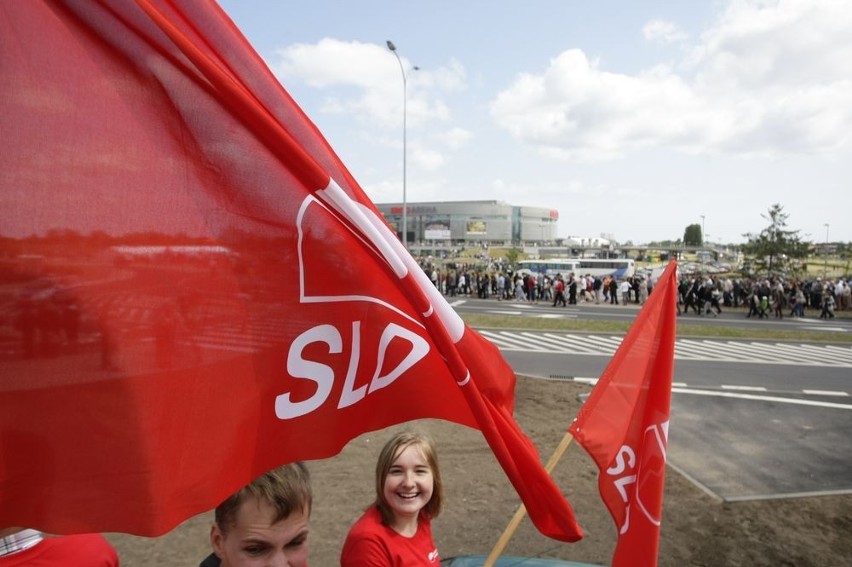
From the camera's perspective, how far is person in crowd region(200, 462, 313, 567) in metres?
1.84

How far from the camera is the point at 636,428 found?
10.1ft

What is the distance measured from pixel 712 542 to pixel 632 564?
3.01 meters

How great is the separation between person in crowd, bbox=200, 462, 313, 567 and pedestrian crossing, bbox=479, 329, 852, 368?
1393 centimetres

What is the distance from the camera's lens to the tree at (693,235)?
127 m

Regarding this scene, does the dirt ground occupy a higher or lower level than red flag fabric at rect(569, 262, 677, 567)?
lower

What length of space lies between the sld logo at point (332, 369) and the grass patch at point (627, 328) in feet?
59.8

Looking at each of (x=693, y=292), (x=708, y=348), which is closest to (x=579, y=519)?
(x=708, y=348)

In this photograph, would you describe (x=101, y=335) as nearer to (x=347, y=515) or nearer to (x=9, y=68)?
(x=9, y=68)

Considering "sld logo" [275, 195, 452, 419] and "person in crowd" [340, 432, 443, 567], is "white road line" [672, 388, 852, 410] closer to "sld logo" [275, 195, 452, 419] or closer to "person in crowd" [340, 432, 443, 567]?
"person in crowd" [340, 432, 443, 567]

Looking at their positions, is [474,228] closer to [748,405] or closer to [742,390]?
[742,390]

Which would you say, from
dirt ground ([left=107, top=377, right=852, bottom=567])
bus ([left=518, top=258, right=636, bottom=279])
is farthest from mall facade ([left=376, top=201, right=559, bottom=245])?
dirt ground ([left=107, top=377, right=852, bottom=567])

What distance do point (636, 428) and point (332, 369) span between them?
1912 millimetres

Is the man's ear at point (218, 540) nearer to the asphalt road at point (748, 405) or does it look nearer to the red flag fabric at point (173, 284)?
the red flag fabric at point (173, 284)

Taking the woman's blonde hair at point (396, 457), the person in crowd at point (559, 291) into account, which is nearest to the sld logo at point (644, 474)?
the woman's blonde hair at point (396, 457)
